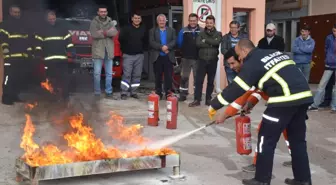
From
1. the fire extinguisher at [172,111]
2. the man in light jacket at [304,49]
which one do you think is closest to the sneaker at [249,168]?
the fire extinguisher at [172,111]

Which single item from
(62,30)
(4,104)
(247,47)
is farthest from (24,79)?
(247,47)

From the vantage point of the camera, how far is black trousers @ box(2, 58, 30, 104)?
9.38m

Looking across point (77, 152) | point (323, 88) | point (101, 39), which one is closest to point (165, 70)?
point (101, 39)

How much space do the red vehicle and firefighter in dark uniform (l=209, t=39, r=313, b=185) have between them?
700 cm

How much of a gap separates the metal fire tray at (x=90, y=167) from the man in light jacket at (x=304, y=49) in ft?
19.4

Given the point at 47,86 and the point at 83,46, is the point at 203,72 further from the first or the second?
the point at 83,46

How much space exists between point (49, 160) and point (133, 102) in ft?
18.3

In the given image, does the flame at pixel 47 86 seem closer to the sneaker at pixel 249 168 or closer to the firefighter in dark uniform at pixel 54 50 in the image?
the firefighter in dark uniform at pixel 54 50

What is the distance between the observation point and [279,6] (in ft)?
61.3

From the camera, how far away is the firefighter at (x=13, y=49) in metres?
9.23

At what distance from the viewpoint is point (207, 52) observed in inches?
393

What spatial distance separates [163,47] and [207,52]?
98 cm

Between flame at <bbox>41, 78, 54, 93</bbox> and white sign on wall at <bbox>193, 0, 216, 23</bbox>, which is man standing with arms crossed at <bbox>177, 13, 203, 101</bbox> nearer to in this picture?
white sign on wall at <bbox>193, 0, 216, 23</bbox>

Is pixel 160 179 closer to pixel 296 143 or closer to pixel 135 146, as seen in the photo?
pixel 135 146
